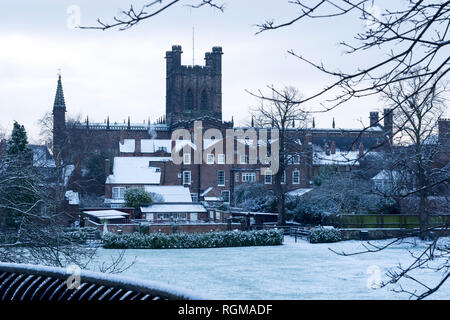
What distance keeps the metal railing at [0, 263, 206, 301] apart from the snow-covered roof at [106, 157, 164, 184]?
173 ft

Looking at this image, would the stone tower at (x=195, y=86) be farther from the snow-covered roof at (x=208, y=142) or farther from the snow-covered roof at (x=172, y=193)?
the snow-covered roof at (x=172, y=193)

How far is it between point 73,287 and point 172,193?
162 ft

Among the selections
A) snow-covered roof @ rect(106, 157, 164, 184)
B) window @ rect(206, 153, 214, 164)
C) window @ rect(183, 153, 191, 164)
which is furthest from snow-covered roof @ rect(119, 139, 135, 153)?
window @ rect(206, 153, 214, 164)

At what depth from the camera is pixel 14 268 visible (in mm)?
5793

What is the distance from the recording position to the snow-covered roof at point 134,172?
58487 millimetres

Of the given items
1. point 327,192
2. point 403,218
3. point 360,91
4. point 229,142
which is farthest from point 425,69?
point 229,142

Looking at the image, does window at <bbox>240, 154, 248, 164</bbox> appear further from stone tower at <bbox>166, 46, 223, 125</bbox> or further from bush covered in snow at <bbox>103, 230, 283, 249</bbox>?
stone tower at <bbox>166, 46, 223, 125</bbox>

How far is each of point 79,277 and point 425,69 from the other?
3.25 meters

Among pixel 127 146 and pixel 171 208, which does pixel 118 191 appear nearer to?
pixel 171 208

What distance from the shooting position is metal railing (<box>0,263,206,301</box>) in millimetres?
4316

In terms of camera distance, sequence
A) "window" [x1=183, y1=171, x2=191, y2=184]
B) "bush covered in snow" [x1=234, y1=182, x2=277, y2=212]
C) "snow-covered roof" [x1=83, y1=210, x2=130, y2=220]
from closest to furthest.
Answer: "snow-covered roof" [x1=83, y1=210, x2=130, y2=220], "bush covered in snow" [x1=234, y1=182, x2=277, y2=212], "window" [x1=183, y1=171, x2=191, y2=184]

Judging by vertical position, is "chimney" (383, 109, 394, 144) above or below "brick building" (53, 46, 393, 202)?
below

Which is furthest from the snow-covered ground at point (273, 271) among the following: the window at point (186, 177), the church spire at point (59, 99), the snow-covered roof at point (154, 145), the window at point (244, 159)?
the church spire at point (59, 99)
